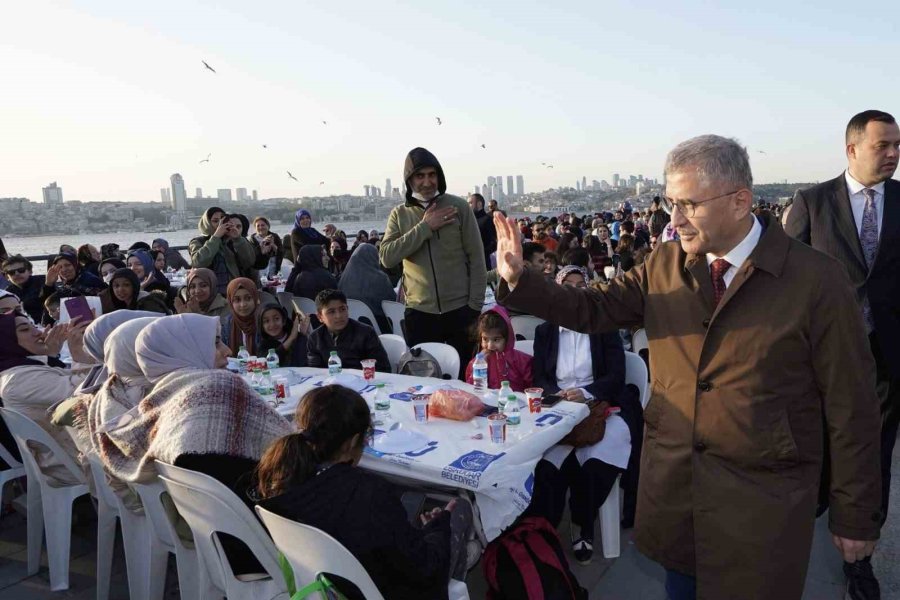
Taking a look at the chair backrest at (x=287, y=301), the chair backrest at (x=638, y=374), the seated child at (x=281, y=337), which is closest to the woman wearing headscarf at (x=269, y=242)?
the chair backrest at (x=287, y=301)

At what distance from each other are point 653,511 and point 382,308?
4724 mm

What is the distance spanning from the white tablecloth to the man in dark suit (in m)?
1.31

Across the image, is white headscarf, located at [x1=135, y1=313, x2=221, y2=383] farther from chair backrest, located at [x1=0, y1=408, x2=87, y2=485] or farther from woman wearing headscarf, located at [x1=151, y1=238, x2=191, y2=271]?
woman wearing headscarf, located at [x1=151, y1=238, x2=191, y2=271]

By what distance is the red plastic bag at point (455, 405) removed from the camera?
294 cm

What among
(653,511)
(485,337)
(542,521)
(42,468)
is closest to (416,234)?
(485,337)

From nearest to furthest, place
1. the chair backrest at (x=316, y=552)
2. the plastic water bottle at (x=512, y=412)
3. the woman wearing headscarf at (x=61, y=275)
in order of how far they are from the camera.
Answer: the chair backrest at (x=316, y=552)
the plastic water bottle at (x=512, y=412)
the woman wearing headscarf at (x=61, y=275)

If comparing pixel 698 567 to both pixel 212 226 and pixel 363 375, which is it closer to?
pixel 363 375

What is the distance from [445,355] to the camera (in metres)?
4.11

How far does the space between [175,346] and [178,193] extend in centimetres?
2286

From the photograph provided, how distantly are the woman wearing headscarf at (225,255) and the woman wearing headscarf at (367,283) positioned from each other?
112 cm

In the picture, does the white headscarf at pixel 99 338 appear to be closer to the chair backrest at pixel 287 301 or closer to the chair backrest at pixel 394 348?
the chair backrest at pixel 394 348

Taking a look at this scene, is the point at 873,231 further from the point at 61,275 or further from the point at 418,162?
the point at 61,275

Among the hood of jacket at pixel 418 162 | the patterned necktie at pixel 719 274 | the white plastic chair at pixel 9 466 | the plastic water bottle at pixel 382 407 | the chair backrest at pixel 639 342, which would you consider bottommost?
the white plastic chair at pixel 9 466

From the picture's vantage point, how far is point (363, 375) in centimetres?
376
